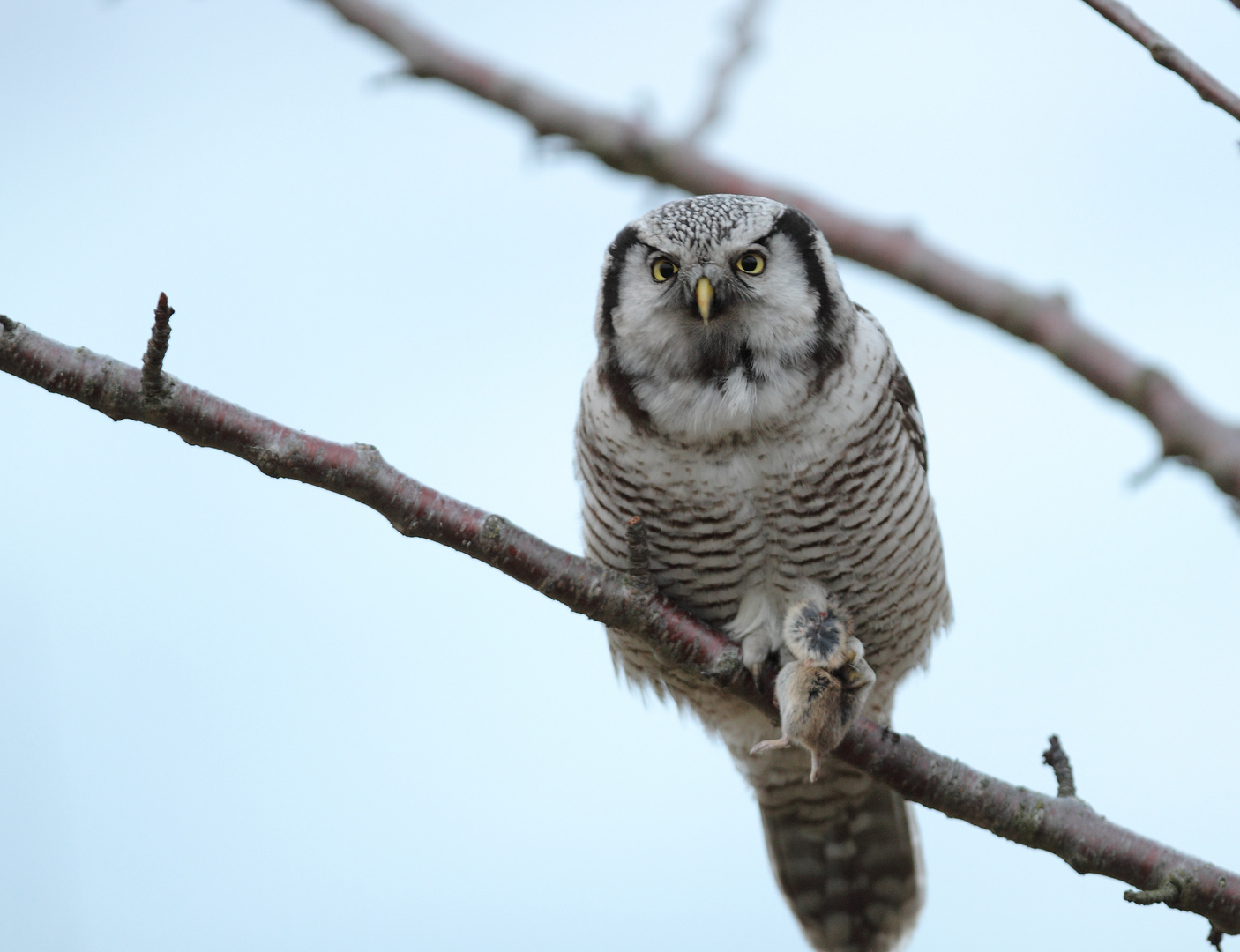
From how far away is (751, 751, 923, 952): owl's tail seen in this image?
3.79 m

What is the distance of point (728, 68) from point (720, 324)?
32.7 inches

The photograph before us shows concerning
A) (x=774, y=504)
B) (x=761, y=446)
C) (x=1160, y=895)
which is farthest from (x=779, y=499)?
(x=1160, y=895)

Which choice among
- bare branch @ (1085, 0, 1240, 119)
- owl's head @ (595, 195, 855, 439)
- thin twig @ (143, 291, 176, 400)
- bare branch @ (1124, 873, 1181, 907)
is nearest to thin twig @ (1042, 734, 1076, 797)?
bare branch @ (1124, 873, 1181, 907)

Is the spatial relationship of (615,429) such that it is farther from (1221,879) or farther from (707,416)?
(1221,879)

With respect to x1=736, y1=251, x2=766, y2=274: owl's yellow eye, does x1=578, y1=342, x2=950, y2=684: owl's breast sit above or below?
below

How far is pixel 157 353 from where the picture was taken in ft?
6.73

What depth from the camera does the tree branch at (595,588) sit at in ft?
7.02

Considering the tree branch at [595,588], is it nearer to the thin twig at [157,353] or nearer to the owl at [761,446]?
the thin twig at [157,353]

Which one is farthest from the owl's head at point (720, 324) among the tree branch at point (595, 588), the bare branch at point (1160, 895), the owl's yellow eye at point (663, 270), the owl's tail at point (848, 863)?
the owl's tail at point (848, 863)

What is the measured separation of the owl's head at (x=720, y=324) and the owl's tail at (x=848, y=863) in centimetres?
150

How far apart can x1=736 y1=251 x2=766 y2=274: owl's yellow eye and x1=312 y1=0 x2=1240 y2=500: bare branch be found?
176mm

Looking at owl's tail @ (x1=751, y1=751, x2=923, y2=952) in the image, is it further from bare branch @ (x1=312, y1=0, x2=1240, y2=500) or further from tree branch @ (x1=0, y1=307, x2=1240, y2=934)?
bare branch @ (x1=312, y1=0, x2=1240, y2=500)

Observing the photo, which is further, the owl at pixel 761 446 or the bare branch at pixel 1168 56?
the owl at pixel 761 446

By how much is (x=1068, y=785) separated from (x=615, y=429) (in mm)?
1362
